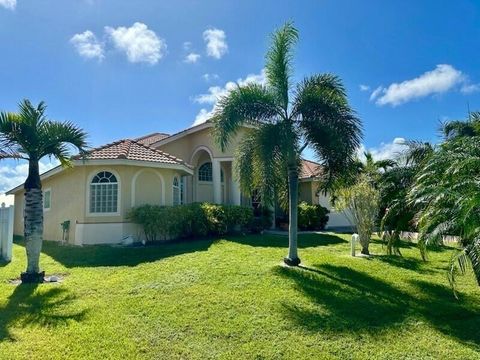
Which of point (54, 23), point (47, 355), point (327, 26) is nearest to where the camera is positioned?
point (47, 355)

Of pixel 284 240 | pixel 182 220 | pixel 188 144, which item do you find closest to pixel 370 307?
pixel 284 240

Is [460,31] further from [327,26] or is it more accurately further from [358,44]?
[327,26]

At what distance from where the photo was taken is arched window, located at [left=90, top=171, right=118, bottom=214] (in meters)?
17.9

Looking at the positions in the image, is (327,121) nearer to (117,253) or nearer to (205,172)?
(117,253)

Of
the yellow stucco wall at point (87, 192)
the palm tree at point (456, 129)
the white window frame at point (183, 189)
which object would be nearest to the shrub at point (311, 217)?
the white window frame at point (183, 189)

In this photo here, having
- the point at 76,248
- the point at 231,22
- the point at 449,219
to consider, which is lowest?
the point at 76,248

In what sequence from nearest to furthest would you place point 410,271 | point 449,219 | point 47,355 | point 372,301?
point 47,355 → point 449,219 → point 372,301 → point 410,271

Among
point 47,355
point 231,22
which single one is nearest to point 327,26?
point 231,22

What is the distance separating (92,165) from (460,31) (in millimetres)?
16154

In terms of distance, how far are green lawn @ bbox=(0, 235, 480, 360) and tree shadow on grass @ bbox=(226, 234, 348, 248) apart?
126 inches

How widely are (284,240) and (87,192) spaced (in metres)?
9.52

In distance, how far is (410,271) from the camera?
40.2 ft

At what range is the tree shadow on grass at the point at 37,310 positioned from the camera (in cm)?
761

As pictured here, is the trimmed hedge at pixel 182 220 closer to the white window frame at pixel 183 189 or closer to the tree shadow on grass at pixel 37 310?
the white window frame at pixel 183 189
